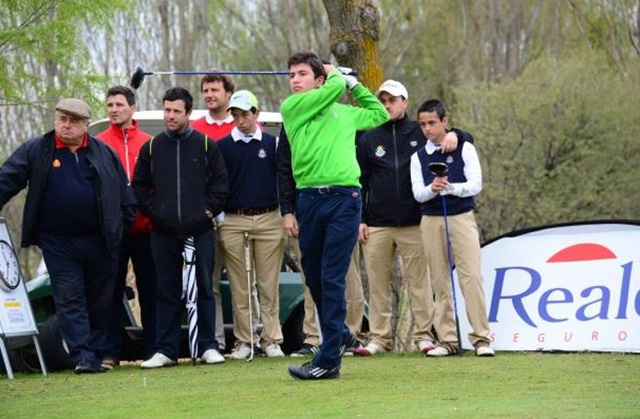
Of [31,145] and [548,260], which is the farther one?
[548,260]

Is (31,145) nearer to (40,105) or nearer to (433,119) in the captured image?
(433,119)

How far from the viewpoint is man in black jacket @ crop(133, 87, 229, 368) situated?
1239 cm

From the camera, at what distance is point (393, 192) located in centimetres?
1302

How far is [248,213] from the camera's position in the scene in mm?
12930

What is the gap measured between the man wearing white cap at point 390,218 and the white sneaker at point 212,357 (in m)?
1.31

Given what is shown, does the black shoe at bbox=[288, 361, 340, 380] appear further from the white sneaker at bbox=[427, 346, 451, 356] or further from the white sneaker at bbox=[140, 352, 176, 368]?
the white sneaker at bbox=[427, 346, 451, 356]

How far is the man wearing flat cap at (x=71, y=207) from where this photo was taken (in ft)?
39.9

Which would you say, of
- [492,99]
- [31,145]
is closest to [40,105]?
[31,145]

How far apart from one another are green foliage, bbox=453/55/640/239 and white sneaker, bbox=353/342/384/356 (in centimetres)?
2438

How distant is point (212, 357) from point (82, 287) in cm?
122

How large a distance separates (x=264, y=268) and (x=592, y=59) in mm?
28300

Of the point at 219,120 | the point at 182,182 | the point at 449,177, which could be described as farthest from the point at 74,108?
the point at 449,177

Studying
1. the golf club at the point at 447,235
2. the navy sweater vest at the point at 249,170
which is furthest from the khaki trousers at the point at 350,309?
the golf club at the point at 447,235

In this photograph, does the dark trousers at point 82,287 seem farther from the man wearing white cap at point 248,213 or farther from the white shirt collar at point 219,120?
the white shirt collar at point 219,120
